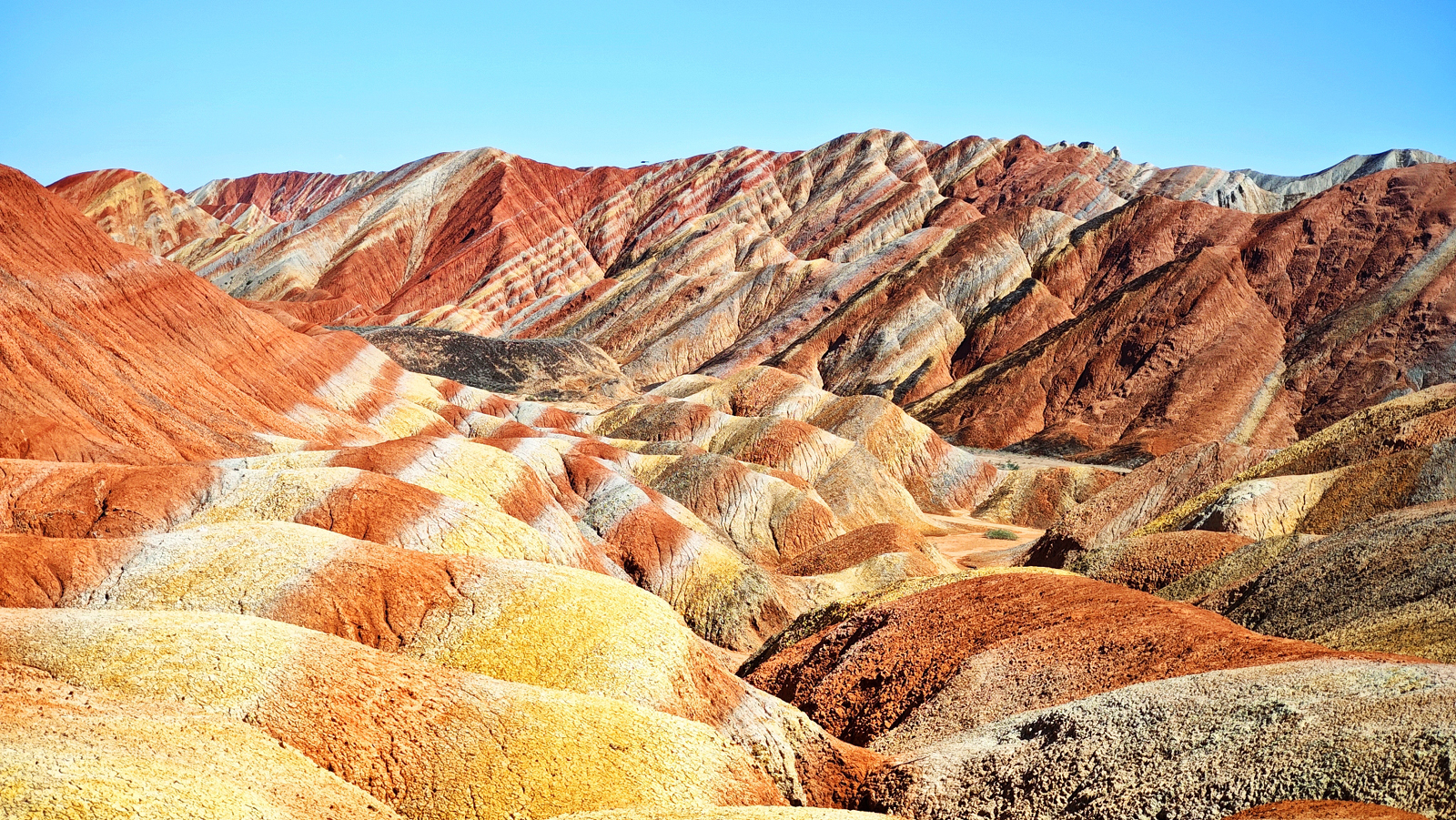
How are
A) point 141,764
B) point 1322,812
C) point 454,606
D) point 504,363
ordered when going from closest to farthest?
point 141,764 → point 1322,812 → point 454,606 → point 504,363

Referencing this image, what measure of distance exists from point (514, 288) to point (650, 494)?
3712 inches

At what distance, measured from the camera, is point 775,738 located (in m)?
16.2

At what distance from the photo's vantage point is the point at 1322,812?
10781mm

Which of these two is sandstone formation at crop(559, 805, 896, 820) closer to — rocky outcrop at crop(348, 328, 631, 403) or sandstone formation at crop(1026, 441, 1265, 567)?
sandstone formation at crop(1026, 441, 1265, 567)

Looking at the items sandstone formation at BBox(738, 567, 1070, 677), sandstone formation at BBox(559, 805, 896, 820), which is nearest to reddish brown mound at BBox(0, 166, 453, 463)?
sandstone formation at BBox(738, 567, 1070, 677)

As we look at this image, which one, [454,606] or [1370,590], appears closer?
[454,606]

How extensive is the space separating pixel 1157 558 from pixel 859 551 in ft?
38.6

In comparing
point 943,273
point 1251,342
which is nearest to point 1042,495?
point 1251,342

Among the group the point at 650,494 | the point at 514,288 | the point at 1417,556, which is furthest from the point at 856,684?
the point at 514,288

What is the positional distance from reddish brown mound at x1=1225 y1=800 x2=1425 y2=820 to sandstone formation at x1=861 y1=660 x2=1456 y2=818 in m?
0.16

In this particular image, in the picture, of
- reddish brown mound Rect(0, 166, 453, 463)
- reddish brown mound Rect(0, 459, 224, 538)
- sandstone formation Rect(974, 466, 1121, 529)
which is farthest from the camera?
sandstone formation Rect(974, 466, 1121, 529)

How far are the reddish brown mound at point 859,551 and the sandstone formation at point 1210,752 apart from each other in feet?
66.6

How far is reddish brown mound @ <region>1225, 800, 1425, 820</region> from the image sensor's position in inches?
411

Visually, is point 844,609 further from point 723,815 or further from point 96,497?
point 96,497
